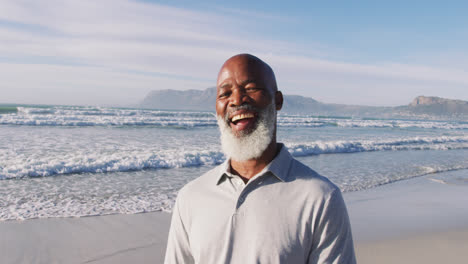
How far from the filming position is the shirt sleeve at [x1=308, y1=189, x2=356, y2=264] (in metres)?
1.34

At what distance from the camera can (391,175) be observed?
36.4 feet

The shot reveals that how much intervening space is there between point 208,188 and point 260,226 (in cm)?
33

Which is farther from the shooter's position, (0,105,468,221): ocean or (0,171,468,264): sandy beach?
(0,105,468,221): ocean

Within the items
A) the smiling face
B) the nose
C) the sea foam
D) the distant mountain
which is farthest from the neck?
the distant mountain

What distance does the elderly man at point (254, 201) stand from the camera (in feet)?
4.43

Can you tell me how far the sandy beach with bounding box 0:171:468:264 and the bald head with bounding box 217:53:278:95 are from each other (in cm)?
373

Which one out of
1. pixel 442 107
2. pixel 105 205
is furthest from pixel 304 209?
pixel 442 107

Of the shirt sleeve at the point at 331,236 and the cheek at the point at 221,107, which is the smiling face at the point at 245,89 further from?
the shirt sleeve at the point at 331,236

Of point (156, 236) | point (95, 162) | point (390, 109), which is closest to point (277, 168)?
point (156, 236)

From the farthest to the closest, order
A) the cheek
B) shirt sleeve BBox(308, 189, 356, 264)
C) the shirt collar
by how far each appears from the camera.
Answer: the cheek → the shirt collar → shirt sleeve BBox(308, 189, 356, 264)

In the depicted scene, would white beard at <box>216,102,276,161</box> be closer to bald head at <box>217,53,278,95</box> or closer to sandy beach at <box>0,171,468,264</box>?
bald head at <box>217,53,278,95</box>

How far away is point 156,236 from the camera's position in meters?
5.36

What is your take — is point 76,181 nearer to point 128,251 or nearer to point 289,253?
point 128,251

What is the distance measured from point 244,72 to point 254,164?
17.1 inches
